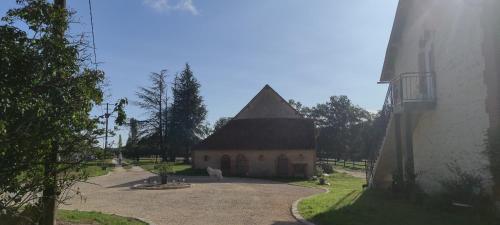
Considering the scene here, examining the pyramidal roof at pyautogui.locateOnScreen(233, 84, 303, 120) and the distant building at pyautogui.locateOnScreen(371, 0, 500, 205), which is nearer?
the distant building at pyautogui.locateOnScreen(371, 0, 500, 205)

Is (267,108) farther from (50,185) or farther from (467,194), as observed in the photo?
(50,185)

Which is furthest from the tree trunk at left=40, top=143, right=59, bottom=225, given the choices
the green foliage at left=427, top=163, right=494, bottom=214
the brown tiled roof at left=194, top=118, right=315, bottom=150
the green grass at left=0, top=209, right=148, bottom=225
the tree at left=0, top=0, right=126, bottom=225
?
the brown tiled roof at left=194, top=118, right=315, bottom=150

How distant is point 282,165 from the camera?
3662 centimetres

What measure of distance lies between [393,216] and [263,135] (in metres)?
27.2

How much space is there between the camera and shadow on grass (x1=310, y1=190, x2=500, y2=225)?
1040 centimetres

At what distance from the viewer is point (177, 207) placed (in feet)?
48.0

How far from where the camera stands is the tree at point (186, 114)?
198ft

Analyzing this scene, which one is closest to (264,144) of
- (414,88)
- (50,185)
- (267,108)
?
(267,108)

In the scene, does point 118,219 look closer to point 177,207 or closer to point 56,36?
point 177,207

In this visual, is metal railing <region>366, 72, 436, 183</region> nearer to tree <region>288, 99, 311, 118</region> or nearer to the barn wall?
the barn wall

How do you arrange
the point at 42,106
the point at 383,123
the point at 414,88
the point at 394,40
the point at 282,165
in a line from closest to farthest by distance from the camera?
1. the point at 42,106
2. the point at 414,88
3. the point at 383,123
4. the point at 394,40
5. the point at 282,165

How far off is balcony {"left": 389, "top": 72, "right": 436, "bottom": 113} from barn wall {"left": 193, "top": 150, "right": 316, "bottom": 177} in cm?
1924

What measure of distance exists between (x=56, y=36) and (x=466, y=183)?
421 inches

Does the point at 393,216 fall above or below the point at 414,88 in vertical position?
below
